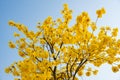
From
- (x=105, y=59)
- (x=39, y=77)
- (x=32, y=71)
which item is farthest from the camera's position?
(x=105, y=59)

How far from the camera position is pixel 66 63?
31.1 feet

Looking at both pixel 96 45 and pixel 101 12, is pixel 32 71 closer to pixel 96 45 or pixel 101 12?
pixel 96 45

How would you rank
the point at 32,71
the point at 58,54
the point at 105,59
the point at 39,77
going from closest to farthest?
1. the point at 39,77
2. the point at 32,71
3. the point at 105,59
4. the point at 58,54

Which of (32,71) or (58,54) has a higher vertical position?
(58,54)

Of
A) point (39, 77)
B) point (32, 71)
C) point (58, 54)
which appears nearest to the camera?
point (39, 77)

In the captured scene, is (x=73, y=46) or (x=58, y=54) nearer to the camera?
(x=73, y=46)

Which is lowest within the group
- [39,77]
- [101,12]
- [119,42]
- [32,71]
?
[39,77]

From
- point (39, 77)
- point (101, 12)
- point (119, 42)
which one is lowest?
point (39, 77)

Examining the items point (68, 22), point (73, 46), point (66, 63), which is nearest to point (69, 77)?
point (66, 63)

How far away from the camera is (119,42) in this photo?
8797 mm

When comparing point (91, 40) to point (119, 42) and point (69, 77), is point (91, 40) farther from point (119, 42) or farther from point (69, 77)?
point (69, 77)

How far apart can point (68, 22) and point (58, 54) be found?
3.91ft

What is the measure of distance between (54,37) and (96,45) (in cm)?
193

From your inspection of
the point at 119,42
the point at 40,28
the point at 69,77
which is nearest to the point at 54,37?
the point at 40,28
